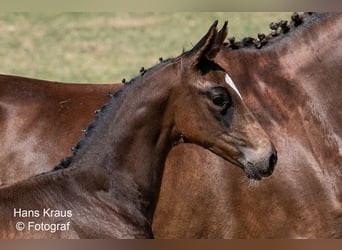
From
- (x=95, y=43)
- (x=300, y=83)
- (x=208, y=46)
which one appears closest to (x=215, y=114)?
(x=208, y=46)

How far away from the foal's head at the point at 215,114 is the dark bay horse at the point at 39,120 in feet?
3.12

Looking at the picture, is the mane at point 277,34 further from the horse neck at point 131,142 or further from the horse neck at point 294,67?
the horse neck at point 131,142

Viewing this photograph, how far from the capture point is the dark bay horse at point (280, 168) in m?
5.36

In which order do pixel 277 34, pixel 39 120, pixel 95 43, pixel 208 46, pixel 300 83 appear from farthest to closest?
1. pixel 95 43
2. pixel 39 120
3. pixel 277 34
4. pixel 300 83
5. pixel 208 46

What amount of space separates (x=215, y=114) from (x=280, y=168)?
2.07 feet

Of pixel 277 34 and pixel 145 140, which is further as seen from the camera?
pixel 277 34

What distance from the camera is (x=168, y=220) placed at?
5.43 meters

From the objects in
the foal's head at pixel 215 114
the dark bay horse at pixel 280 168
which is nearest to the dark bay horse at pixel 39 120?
the dark bay horse at pixel 280 168

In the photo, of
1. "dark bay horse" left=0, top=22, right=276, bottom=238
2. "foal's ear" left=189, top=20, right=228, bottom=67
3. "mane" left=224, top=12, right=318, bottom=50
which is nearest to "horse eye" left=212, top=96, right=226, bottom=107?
"dark bay horse" left=0, top=22, right=276, bottom=238

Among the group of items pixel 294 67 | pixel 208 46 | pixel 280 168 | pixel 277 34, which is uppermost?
pixel 277 34

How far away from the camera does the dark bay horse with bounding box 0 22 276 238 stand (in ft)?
15.9

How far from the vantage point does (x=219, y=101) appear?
16.1ft

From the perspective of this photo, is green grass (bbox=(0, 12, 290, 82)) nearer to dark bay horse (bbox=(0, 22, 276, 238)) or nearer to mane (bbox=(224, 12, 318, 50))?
mane (bbox=(224, 12, 318, 50))

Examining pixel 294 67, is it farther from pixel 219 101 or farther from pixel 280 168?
pixel 219 101
